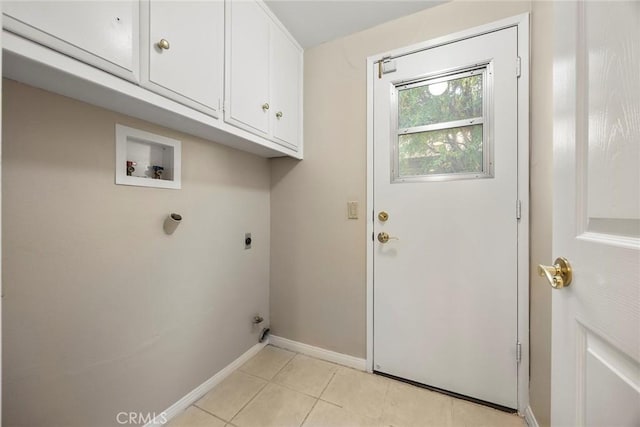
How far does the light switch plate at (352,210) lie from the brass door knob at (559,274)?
1.14m

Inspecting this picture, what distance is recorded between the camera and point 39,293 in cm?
89

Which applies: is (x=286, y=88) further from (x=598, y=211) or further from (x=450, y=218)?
(x=598, y=211)

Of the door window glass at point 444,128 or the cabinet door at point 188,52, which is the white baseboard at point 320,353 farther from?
the cabinet door at point 188,52

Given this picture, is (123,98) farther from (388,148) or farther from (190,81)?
(388,148)

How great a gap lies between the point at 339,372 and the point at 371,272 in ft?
2.39

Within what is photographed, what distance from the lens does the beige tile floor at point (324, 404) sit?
1.26 m

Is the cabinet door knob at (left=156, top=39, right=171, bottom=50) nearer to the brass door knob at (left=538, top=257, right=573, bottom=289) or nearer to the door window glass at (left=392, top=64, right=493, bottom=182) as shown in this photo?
the door window glass at (left=392, top=64, right=493, bottom=182)

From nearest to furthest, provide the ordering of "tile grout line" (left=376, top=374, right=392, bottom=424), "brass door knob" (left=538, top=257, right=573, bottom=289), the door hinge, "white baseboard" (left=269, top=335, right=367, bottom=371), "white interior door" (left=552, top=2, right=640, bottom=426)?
"white interior door" (left=552, top=2, right=640, bottom=426), "brass door knob" (left=538, top=257, right=573, bottom=289), "tile grout line" (left=376, top=374, right=392, bottom=424), the door hinge, "white baseboard" (left=269, top=335, right=367, bottom=371)

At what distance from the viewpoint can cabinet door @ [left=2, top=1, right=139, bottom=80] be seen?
652mm

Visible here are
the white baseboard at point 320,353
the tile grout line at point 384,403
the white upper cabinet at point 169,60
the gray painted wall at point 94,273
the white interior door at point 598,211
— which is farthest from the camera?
the white baseboard at point 320,353

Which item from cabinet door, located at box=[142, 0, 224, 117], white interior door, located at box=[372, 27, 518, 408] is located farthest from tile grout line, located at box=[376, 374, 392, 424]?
cabinet door, located at box=[142, 0, 224, 117]

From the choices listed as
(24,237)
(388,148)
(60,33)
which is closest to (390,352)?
(388,148)

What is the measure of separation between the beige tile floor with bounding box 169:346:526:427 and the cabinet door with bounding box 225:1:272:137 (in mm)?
1586

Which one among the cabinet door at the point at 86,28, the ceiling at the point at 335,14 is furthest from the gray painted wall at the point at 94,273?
the ceiling at the point at 335,14
